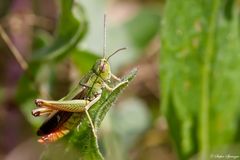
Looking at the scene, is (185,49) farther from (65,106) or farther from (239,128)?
(65,106)

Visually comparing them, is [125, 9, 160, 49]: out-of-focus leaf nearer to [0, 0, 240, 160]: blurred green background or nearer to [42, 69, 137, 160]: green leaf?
[0, 0, 240, 160]: blurred green background

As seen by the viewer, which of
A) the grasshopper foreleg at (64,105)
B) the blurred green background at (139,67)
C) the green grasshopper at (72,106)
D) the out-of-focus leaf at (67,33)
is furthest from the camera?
the blurred green background at (139,67)

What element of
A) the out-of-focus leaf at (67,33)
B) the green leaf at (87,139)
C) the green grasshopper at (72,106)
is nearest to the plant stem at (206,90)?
the green grasshopper at (72,106)

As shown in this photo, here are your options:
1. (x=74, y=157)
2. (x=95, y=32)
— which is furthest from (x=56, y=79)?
(x=74, y=157)

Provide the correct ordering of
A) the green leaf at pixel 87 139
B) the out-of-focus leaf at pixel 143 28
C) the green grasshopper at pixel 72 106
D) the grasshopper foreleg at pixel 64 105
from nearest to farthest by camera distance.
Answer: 1. the green leaf at pixel 87 139
2. the green grasshopper at pixel 72 106
3. the grasshopper foreleg at pixel 64 105
4. the out-of-focus leaf at pixel 143 28

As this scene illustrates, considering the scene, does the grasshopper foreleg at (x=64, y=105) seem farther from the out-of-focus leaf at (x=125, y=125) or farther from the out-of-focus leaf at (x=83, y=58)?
the out-of-focus leaf at (x=83, y=58)

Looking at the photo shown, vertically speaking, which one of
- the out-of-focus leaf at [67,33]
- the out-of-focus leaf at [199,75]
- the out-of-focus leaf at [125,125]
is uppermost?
the out-of-focus leaf at [67,33]

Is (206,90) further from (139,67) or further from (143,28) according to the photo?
(143,28)
